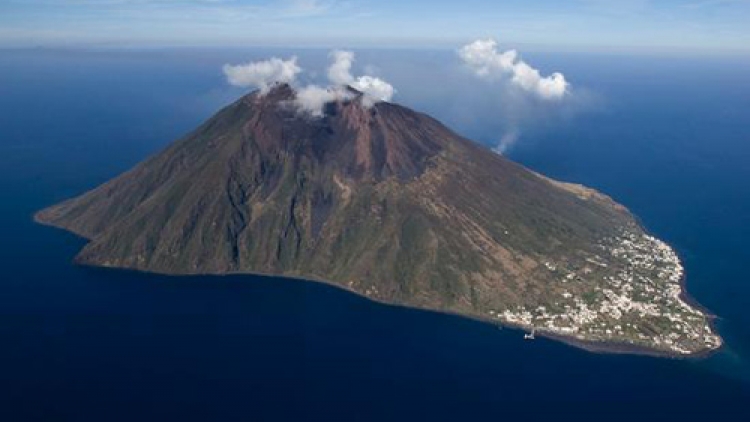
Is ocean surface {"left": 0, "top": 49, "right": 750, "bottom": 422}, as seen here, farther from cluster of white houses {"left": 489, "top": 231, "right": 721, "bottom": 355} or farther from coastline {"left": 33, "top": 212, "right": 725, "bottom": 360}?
cluster of white houses {"left": 489, "top": 231, "right": 721, "bottom": 355}

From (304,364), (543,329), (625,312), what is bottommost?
(304,364)

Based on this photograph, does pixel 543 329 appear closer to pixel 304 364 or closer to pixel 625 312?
pixel 625 312

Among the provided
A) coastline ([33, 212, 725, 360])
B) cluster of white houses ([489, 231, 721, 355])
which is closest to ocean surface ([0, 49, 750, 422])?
coastline ([33, 212, 725, 360])

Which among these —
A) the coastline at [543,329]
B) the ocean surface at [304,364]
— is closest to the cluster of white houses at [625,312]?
the coastline at [543,329]

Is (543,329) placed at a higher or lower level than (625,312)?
lower

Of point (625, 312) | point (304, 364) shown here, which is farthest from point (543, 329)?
point (304, 364)

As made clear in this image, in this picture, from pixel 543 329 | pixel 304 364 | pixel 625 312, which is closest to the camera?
pixel 304 364

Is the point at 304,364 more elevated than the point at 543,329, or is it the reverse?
the point at 543,329

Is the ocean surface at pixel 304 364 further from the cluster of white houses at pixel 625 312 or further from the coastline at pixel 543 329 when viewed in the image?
the cluster of white houses at pixel 625 312

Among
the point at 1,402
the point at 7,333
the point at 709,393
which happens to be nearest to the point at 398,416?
the point at 709,393

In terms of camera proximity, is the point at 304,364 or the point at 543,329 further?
the point at 543,329

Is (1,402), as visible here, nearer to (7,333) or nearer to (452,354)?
(7,333)

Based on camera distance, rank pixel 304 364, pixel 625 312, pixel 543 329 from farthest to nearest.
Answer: pixel 625 312, pixel 543 329, pixel 304 364
